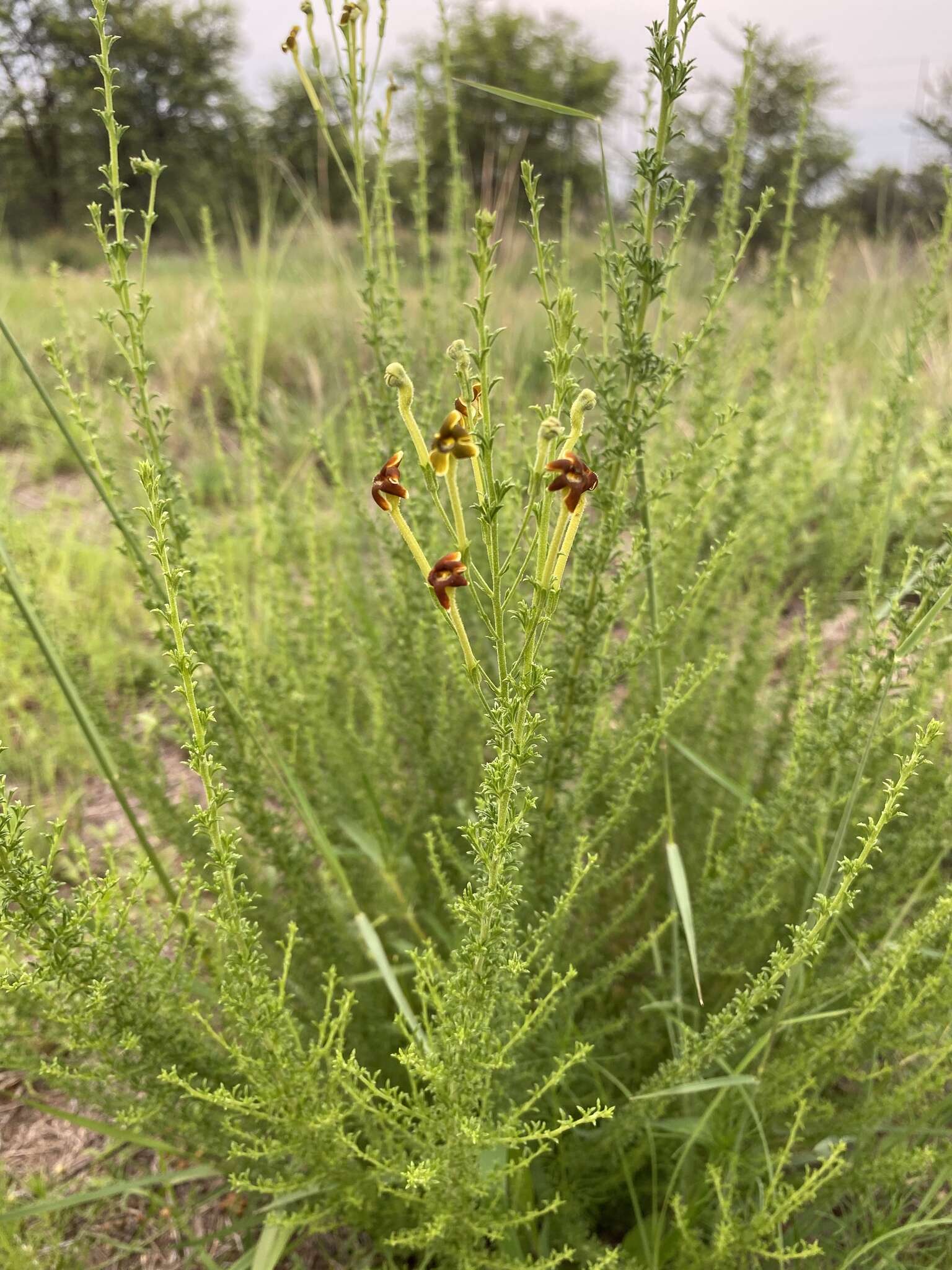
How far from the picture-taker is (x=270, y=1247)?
0.98 meters

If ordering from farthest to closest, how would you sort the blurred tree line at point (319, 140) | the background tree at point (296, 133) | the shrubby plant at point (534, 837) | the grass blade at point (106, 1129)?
the background tree at point (296, 133), the blurred tree line at point (319, 140), the grass blade at point (106, 1129), the shrubby plant at point (534, 837)

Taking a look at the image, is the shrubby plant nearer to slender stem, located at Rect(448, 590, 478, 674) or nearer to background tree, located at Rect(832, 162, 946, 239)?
slender stem, located at Rect(448, 590, 478, 674)

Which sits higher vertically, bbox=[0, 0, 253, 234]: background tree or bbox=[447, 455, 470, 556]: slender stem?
bbox=[0, 0, 253, 234]: background tree

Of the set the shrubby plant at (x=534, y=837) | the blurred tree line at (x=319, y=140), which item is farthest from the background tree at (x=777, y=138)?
the shrubby plant at (x=534, y=837)

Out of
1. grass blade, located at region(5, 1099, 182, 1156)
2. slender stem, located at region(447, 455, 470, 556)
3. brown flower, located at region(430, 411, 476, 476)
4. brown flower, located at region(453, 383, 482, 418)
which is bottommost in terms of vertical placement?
grass blade, located at region(5, 1099, 182, 1156)

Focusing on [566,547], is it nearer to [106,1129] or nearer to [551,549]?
[551,549]

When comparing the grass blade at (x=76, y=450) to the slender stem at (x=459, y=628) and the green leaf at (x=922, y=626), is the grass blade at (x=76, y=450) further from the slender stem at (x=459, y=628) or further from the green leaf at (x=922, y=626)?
the green leaf at (x=922, y=626)

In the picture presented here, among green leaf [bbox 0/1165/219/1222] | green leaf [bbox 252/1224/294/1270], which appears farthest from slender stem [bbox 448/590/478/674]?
green leaf [bbox 0/1165/219/1222]

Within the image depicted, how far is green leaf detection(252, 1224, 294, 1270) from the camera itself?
0.96 meters

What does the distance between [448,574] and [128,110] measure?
3.52 ft

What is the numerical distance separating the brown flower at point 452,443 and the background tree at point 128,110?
0.55m

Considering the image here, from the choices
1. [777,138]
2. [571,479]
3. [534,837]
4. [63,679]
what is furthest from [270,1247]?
[777,138]

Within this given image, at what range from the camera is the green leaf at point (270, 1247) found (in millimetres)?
963

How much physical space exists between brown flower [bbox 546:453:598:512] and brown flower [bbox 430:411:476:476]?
0.05 metres
